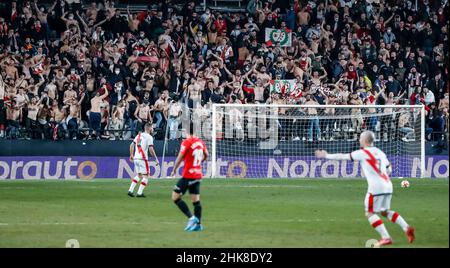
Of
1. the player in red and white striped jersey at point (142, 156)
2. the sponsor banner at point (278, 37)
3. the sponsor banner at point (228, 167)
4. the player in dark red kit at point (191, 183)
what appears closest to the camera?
the player in dark red kit at point (191, 183)

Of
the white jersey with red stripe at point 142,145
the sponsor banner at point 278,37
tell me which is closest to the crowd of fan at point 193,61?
the sponsor banner at point 278,37

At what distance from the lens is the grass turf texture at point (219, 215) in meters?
18.2

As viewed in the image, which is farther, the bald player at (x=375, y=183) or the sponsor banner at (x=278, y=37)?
the sponsor banner at (x=278, y=37)

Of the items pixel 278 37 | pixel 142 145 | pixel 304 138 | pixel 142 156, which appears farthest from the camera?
pixel 278 37

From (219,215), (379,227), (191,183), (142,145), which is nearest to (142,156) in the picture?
(142,145)

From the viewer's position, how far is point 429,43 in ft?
142

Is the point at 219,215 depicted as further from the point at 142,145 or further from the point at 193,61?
the point at 193,61

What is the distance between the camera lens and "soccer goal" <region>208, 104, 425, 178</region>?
36.8 metres

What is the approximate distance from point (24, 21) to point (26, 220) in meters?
18.6

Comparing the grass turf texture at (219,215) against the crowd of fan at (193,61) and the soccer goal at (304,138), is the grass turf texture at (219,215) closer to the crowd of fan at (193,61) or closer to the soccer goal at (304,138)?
the soccer goal at (304,138)

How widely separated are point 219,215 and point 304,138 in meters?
14.8

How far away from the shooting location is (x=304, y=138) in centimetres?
3738

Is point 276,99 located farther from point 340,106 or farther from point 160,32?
point 160,32

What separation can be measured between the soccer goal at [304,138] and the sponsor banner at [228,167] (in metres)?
0.04
